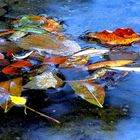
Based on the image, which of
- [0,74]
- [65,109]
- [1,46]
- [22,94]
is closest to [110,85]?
[65,109]

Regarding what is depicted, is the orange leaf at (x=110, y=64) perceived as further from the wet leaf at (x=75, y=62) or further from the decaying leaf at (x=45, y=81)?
the decaying leaf at (x=45, y=81)

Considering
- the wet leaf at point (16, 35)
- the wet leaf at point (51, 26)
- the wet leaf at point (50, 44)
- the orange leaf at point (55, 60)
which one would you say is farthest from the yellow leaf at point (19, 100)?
the wet leaf at point (51, 26)

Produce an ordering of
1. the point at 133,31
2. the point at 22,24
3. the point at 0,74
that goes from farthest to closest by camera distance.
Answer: the point at 22,24
the point at 133,31
the point at 0,74

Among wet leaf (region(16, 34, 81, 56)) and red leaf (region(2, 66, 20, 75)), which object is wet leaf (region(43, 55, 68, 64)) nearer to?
wet leaf (region(16, 34, 81, 56))

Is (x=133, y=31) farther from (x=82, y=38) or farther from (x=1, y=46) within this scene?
(x=1, y=46)

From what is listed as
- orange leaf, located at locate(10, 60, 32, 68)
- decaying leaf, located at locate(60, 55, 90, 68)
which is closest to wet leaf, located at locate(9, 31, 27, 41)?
orange leaf, located at locate(10, 60, 32, 68)
